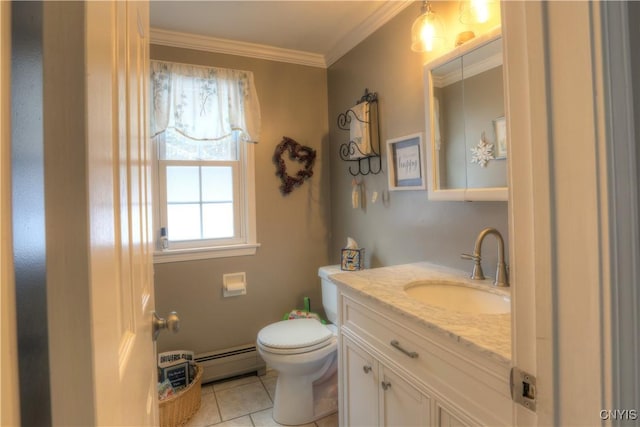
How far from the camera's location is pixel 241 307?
7.97ft

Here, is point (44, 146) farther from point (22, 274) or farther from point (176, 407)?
point (176, 407)

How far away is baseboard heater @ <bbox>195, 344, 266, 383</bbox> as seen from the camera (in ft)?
7.55

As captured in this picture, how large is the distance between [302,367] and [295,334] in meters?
0.18

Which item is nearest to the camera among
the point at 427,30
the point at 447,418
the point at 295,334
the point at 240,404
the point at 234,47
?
the point at 447,418

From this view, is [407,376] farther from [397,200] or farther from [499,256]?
[397,200]

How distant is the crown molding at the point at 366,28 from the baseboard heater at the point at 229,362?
2.22m

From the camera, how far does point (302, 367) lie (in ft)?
5.89

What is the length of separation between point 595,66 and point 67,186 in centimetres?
61

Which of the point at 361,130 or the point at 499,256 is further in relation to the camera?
the point at 361,130

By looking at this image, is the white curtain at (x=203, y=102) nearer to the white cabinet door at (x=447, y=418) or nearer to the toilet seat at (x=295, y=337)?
the toilet seat at (x=295, y=337)

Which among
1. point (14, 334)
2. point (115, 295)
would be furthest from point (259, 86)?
point (14, 334)

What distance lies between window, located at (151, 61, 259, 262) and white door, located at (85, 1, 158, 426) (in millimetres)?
1556

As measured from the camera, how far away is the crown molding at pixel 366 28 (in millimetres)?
1854

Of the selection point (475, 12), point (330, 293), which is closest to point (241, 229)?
point (330, 293)
